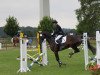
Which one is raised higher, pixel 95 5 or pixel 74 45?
pixel 95 5

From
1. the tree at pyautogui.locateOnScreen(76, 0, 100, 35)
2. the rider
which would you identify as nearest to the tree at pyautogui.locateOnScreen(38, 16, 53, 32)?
the tree at pyautogui.locateOnScreen(76, 0, 100, 35)

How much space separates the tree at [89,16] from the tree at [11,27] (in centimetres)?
1747

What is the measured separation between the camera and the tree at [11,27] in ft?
251

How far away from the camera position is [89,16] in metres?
92.7

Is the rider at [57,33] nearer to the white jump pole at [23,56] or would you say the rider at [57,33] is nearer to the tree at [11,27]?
the white jump pole at [23,56]

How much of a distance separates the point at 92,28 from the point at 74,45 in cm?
6964

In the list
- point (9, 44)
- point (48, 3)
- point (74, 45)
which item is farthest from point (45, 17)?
point (74, 45)

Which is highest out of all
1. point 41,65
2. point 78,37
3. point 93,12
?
point 93,12

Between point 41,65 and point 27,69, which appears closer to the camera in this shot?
point 27,69

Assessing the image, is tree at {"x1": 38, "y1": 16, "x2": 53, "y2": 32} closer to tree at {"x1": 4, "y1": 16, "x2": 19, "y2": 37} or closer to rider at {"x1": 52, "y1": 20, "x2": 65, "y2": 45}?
tree at {"x1": 4, "y1": 16, "x2": 19, "y2": 37}

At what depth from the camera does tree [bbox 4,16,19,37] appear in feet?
Answer: 251

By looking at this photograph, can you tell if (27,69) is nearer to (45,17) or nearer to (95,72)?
(95,72)

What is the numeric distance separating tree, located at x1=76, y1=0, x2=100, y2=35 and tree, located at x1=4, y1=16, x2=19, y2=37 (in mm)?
17472

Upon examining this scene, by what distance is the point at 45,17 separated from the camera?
79.9 meters
